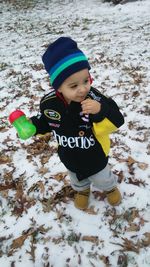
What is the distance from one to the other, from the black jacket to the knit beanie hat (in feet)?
0.98

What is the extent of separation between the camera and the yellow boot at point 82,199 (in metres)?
3.47

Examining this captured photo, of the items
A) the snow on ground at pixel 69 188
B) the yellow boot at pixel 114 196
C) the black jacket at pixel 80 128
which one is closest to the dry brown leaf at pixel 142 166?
the snow on ground at pixel 69 188

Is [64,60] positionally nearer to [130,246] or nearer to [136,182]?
[130,246]

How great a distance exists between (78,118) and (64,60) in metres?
0.55

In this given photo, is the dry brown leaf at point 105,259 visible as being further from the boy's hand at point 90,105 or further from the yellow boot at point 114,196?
the boy's hand at point 90,105

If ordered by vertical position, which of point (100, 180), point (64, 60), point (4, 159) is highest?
point (64, 60)

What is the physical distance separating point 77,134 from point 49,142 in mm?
2004

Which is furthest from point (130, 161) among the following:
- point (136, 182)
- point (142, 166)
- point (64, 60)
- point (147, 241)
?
point (64, 60)

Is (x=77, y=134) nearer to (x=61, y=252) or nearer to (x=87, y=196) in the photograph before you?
(x=87, y=196)

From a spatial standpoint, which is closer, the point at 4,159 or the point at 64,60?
the point at 64,60

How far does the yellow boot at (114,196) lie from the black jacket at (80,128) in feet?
1.60

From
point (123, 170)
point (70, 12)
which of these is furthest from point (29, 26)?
point (123, 170)

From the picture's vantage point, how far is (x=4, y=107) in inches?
235

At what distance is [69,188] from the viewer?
152 inches
